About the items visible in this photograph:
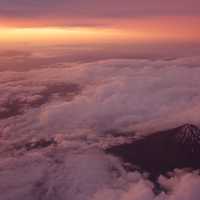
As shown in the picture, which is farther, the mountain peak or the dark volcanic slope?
the mountain peak

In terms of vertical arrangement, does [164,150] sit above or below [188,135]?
below

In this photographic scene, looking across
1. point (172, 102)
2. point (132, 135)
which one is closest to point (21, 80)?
point (172, 102)

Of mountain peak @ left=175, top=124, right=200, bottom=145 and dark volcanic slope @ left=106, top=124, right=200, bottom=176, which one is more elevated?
mountain peak @ left=175, top=124, right=200, bottom=145

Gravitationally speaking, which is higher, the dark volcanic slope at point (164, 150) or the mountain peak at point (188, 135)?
the mountain peak at point (188, 135)

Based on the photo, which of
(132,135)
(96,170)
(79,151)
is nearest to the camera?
(96,170)

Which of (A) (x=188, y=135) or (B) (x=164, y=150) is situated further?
(A) (x=188, y=135)

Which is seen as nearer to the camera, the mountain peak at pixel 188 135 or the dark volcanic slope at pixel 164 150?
the dark volcanic slope at pixel 164 150

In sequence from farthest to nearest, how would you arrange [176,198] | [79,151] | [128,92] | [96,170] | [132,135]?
[128,92]
[132,135]
[79,151]
[96,170]
[176,198]

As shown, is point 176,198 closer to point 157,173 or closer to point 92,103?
point 157,173
